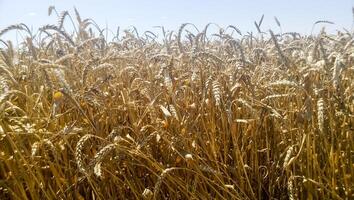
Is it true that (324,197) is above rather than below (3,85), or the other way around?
below

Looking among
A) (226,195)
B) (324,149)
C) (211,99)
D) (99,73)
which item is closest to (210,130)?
(211,99)

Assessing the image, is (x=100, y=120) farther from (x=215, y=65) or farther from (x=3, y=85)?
(x=215, y=65)

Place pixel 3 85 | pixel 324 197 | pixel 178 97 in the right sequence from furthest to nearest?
pixel 178 97, pixel 3 85, pixel 324 197

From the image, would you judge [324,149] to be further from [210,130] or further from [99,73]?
[99,73]

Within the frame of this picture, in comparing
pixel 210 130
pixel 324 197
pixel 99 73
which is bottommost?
pixel 324 197

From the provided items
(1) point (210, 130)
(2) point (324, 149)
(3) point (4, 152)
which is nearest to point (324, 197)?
(2) point (324, 149)

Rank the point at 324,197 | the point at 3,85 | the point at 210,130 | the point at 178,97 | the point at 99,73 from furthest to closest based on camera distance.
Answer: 1. the point at 99,73
2. the point at 178,97
3. the point at 210,130
4. the point at 3,85
5. the point at 324,197

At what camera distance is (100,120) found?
124 cm

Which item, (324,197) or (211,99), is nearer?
(324,197)

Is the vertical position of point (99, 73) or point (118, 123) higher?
point (99, 73)

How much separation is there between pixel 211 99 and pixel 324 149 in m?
0.40

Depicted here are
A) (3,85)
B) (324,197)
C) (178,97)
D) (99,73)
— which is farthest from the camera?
(99,73)

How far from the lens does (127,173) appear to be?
1244 millimetres

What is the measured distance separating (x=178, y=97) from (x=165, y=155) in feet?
0.82
